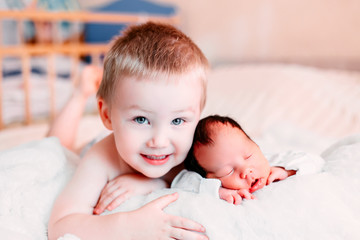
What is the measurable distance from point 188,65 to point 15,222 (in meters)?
0.47

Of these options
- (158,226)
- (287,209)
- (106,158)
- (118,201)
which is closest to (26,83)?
(106,158)

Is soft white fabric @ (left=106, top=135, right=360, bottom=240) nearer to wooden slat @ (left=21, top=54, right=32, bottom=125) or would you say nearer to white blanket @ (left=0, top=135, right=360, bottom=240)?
white blanket @ (left=0, top=135, right=360, bottom=240)

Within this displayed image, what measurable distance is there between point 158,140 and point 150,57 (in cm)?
16

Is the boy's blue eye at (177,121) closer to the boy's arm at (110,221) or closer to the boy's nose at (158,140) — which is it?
the boy's nose at (158,140)

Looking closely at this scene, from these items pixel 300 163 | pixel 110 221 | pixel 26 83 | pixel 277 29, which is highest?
pixel 277 29

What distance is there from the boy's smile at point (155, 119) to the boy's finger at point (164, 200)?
0.23 ft

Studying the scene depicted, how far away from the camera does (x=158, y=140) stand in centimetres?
73

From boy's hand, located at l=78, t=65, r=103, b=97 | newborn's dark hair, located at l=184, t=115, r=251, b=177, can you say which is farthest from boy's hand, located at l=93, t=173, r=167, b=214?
boy's hand, located at l=78, t=65, r=103, b=97

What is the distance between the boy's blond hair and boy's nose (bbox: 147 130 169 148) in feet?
0.36

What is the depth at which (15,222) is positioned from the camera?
2.48 feet

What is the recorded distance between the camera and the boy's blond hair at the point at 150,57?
734mm

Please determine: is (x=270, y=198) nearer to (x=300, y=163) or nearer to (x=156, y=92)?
(x=300, y=163)

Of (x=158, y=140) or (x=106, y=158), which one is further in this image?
(x=106, y=158)

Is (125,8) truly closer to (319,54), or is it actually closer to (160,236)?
(319,54)
